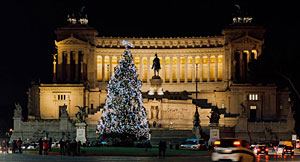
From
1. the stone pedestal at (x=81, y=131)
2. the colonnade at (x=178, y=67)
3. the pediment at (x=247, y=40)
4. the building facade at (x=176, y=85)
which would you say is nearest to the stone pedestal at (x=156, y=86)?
the building facade at (x=176, y=85)

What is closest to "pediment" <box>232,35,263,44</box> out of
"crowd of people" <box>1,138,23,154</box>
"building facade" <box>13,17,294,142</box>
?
"building facade" <box>13,17,294,142</box>

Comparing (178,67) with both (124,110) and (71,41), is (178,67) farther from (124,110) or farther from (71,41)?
(124,110)

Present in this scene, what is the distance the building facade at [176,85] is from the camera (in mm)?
112250

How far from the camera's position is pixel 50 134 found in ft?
364

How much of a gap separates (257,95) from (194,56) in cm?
2305

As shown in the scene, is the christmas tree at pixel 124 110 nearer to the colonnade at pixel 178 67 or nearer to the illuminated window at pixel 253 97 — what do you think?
the illuminated window at pixel 253 97

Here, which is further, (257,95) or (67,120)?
(257,95)

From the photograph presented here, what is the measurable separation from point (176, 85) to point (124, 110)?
68874mm

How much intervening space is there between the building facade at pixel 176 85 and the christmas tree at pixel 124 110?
29.8 m

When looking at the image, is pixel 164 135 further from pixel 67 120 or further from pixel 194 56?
pixel 194 56

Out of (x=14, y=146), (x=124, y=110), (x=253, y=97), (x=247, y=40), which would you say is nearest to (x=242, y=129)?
(x=253, y=97)

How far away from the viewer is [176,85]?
146875 mm

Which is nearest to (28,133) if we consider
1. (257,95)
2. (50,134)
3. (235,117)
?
(50,134)

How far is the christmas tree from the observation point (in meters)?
78.0
